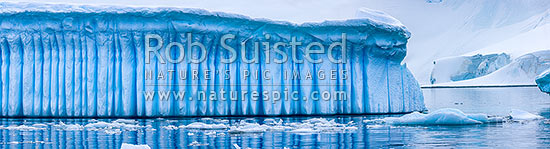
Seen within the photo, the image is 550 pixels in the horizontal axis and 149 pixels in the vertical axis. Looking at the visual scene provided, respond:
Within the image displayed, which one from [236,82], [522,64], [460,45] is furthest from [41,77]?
[460,45]

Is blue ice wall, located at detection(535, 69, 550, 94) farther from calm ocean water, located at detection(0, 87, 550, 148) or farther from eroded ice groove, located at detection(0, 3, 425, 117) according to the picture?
calm ocean water, located at detection(0, 87, 550, 148)

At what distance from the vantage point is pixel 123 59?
43.0ft

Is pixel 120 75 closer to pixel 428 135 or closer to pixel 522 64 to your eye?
pixel 428 135

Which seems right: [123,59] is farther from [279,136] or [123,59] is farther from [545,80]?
[545,80]

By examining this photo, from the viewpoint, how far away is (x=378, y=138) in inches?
322

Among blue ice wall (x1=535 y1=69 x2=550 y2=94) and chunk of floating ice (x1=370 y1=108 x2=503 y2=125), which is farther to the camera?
blue ice wall (x1=535 y1=69 x2=550 y2=94)

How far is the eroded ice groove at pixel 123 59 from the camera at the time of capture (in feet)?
41.8

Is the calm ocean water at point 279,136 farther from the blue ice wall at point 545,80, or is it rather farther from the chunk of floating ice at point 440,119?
the blue ice wall at point 545,80

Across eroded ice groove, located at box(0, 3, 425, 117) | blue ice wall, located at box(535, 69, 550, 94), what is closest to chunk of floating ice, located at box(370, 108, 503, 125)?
eroded ice groove, located at box(0, 3, 425, 117)

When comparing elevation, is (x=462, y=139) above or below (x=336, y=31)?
below

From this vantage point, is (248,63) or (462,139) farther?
(248,63)

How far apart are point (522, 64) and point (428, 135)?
57389 mm

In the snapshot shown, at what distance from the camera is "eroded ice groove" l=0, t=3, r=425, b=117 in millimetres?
12750

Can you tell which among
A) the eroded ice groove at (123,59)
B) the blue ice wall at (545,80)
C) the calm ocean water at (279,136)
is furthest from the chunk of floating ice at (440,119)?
the blue ice wall at (545,80)
